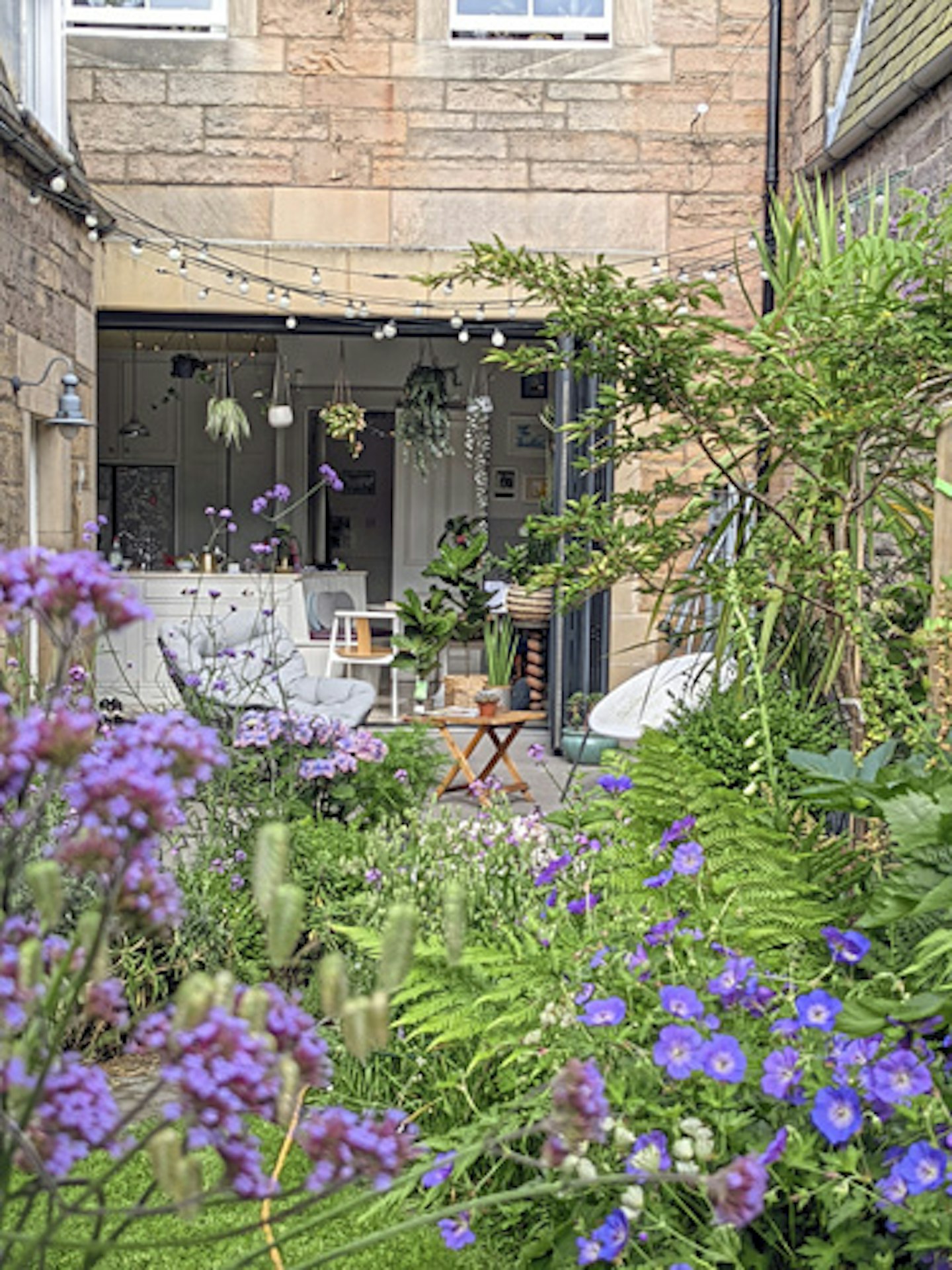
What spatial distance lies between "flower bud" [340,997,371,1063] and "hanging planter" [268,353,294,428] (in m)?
10.9

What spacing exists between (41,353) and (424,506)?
655 cm

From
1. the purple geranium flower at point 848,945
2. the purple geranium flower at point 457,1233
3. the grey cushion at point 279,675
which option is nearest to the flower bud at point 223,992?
the purple geranium flower at point 457,1233

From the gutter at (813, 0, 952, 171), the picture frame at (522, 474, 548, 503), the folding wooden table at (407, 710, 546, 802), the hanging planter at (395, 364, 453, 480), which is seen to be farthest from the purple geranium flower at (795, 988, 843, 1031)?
the picture frame at (522, 474, 548, 503)

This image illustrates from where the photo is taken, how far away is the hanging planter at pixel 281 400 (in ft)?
38.3

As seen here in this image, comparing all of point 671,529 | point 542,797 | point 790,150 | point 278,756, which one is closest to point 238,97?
point 790,150

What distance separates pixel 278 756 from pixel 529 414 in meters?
9.58

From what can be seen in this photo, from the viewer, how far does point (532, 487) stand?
13820 millimetres

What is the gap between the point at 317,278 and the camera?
28.4 feet

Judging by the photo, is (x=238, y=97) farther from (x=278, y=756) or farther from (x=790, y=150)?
(x=278, y=756)

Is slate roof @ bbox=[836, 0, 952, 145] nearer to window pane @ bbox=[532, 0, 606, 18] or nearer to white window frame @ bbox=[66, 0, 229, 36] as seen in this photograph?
window pane @ bbox=[532, 0, 606, 18]

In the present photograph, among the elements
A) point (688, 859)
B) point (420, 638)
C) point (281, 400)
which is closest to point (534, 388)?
point (281, 400)

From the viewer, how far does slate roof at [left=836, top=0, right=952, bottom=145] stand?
246 inches

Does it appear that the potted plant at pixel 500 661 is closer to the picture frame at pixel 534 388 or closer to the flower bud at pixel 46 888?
the picture frame at pixel 534 388

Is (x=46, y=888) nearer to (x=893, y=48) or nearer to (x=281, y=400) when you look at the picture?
(x=893, y=48)
